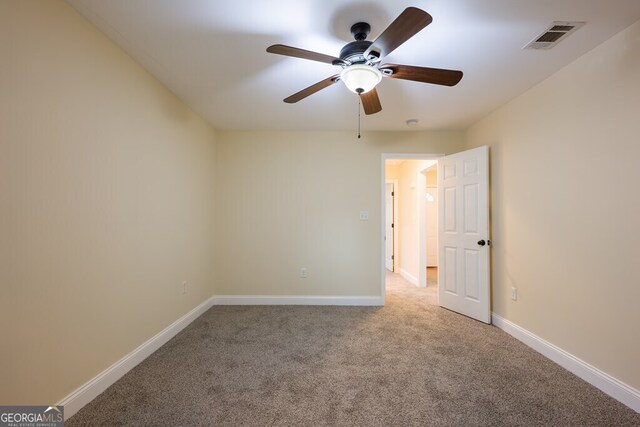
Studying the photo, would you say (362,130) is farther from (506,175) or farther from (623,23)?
(623,23)

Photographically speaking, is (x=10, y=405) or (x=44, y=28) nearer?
(x=10, y=405)

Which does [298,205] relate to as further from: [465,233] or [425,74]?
[425,74]

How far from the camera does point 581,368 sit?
6.64 ft

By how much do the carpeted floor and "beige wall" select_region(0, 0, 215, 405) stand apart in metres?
0.41

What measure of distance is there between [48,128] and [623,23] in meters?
3.43

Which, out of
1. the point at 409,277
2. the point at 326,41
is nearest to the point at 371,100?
the point at 326,41

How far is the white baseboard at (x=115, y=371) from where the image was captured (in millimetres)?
1621

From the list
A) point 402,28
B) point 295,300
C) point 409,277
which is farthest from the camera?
point 409,277

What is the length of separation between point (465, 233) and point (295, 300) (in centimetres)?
232

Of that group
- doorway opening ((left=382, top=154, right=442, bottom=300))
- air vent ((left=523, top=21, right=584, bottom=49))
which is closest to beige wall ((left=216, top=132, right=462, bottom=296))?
doorway opening ((left=382, top=154, right=442, bottom=300))

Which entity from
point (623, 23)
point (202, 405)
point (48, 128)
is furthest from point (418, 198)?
point (48, 128)

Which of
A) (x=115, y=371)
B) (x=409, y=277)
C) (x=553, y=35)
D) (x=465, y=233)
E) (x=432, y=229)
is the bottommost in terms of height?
(x=409, y=277)

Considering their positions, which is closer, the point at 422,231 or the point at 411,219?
the point at 422,231

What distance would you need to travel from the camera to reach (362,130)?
3.74m
